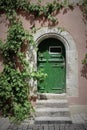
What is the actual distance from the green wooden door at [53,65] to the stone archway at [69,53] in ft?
1.05

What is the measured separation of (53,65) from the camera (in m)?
8.47

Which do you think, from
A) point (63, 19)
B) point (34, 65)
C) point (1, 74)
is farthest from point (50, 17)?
point (1, 74)

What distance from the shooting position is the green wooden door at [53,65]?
8.48m

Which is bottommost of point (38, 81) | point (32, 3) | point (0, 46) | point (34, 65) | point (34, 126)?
point (34, 126)

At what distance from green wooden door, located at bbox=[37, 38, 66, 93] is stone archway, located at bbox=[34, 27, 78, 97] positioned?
321 millimetres

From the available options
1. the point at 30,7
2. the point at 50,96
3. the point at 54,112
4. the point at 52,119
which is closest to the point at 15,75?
the point at 50,96

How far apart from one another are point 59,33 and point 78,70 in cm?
129

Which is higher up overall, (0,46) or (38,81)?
(0,46)

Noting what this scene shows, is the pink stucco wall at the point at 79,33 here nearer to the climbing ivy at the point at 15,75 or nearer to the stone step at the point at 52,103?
the stone step at the point at 52,103

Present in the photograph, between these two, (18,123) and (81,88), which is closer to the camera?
(18,123)

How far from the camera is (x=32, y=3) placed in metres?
8.20

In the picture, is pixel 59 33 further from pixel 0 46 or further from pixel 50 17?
pixel 0 46

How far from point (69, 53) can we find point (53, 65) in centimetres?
68

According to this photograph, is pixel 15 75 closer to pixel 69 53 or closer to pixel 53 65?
pixel 53 65
